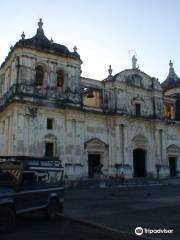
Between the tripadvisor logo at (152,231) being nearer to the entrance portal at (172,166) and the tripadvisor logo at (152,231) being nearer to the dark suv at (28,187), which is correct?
the dark suv at (28,187)

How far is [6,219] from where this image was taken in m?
8.49

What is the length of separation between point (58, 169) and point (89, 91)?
19.4 meters

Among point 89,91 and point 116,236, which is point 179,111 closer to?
point 89,91

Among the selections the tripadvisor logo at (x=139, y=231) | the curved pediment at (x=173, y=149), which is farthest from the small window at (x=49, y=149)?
the tripadvisor logo at (x=139, y=231)

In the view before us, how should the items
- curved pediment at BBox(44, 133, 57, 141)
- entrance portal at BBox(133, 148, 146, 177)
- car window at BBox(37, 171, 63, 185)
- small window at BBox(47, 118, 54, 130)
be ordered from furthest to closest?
entrance portal at BBox(133, 148, 146, 177)
small window at BBox(47, 118, 54, 130)
curved pediment at BBox(44, 133, 57, 141)
car window at BBox(37, 171, 63, 185)

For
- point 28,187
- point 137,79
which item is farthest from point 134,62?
point 28,187

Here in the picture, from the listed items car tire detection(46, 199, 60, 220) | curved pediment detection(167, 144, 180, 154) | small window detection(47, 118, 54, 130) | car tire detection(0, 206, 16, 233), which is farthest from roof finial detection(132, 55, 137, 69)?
car tire detection(0, 206, 16, 233)

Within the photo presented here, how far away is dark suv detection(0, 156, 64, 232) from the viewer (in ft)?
28.2

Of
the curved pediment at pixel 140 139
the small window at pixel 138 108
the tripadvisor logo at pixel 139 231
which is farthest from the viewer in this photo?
the small window at pixel 138 108

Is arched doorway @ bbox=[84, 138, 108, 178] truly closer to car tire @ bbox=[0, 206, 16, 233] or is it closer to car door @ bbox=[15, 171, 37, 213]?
car door @ bbox=[15, 171, 37, 213]

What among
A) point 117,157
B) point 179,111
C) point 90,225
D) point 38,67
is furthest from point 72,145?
point 90,225

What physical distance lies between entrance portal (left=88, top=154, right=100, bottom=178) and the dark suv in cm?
1773

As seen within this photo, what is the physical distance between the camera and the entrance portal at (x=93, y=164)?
29.2 m

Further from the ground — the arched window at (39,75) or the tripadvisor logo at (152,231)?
the arched window at (39,75)
